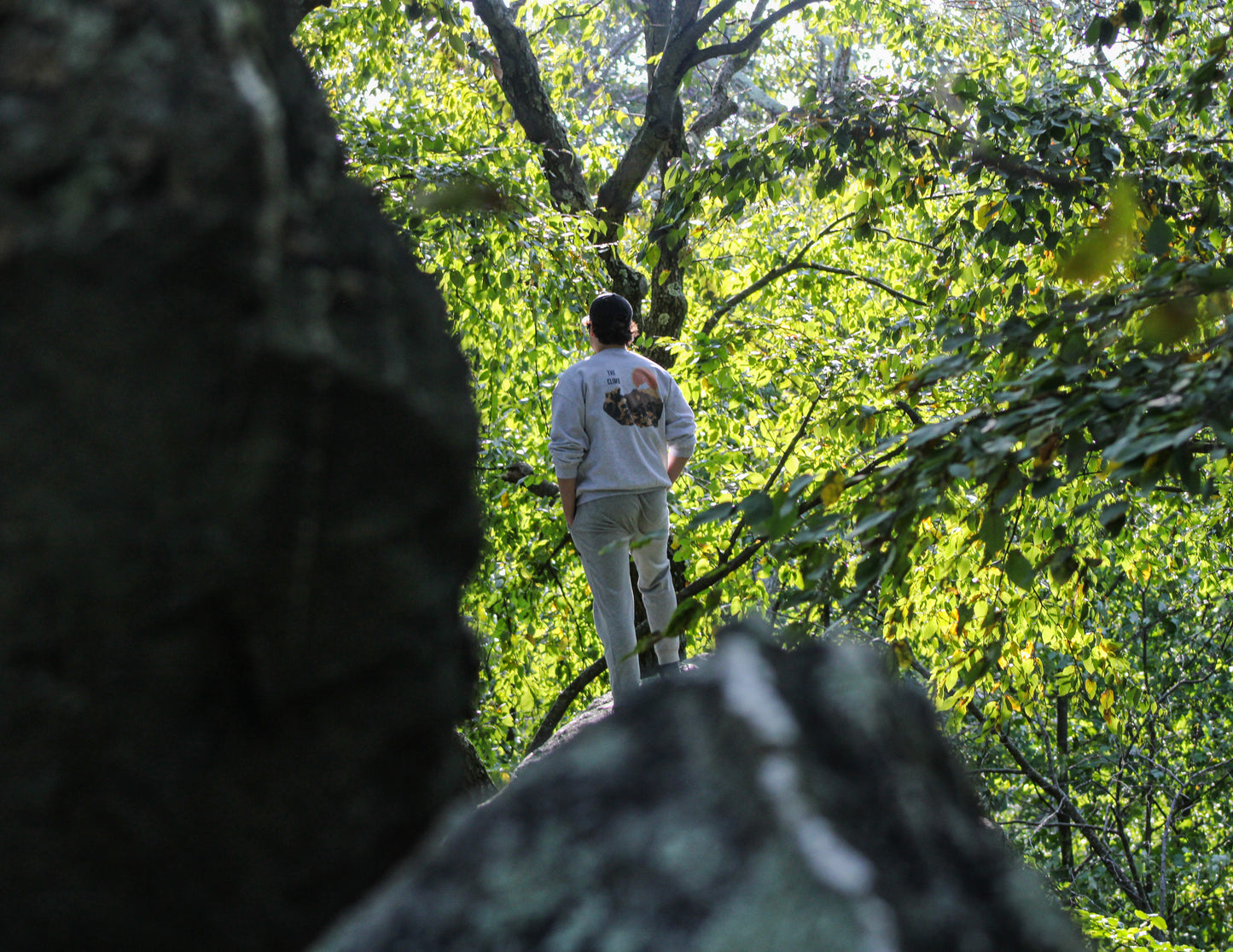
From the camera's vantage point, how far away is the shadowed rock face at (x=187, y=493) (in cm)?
63

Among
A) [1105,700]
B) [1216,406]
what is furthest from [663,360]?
[1216,406]

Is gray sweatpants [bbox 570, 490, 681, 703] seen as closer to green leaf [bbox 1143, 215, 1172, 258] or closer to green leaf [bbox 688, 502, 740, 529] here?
green leaf [bbox 688, 502, 740, 529]

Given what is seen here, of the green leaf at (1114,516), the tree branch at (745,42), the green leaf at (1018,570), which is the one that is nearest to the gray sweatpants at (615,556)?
the green leaf at (1018,570)

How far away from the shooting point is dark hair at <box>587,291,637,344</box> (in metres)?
3.88

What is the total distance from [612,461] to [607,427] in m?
0.13

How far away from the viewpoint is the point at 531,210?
5.74m

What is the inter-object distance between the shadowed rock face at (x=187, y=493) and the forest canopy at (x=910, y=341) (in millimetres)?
424

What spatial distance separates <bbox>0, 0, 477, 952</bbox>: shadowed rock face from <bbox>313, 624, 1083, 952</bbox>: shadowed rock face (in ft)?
0.37

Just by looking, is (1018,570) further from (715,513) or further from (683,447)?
(683,447)

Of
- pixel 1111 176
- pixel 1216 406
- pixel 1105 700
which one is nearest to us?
pixel 1216 406

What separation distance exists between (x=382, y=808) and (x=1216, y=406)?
1212 mm

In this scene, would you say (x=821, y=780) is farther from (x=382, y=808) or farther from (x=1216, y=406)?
(x=1216, y=406)

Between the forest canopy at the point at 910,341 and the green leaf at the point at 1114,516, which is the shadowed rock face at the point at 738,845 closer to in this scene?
the forest canopy at the point at 910,341

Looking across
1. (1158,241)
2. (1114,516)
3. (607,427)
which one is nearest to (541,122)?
(607,427)
